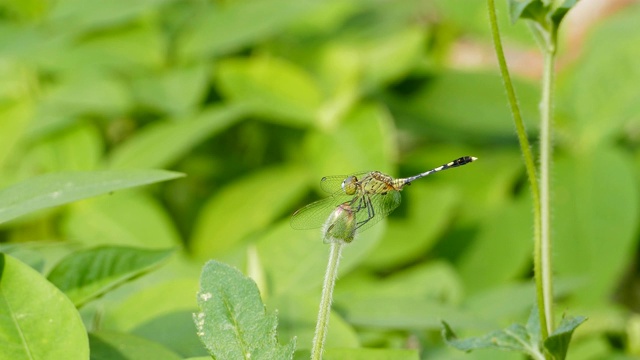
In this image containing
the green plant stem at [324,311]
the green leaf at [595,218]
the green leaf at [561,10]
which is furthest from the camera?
the green leaf at [595,218]

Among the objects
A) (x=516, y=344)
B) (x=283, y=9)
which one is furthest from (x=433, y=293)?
(x=283, y=9)

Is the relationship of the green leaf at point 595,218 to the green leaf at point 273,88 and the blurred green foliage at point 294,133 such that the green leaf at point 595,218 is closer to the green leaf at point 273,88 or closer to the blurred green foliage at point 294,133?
the blurred green foliage at point 294,133

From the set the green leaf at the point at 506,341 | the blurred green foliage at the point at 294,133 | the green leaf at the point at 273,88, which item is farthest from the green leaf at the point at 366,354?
the green leaf at the point at 273,88

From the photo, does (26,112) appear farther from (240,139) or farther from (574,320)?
(574,320)

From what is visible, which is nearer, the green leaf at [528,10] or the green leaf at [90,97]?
the green leaf at [528,10]

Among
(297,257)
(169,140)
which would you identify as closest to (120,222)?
(169,140)

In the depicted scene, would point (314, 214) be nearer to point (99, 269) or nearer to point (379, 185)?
point (379, 185)

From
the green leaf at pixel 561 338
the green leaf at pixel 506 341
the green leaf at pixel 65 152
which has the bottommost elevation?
the green leaf at pixel 506 341
